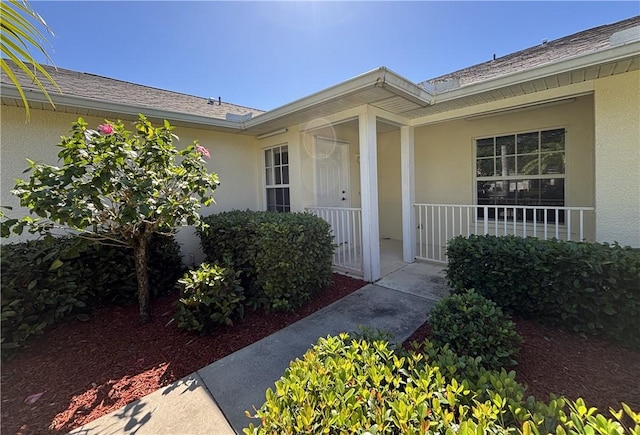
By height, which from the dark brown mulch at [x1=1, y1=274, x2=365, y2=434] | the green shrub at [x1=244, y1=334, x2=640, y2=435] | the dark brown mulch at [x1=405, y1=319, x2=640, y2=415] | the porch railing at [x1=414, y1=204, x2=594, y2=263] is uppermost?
the porch railing at [x1=414, y1=204, x2=594, y2=263]

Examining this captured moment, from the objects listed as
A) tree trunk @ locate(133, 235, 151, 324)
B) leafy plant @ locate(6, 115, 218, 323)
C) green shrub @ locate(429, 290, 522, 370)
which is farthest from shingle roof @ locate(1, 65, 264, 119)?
green shrub @ locate(429, 290, 522, 370)

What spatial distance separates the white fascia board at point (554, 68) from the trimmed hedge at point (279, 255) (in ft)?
9.72

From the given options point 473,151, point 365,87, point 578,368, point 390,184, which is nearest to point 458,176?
point 473,151

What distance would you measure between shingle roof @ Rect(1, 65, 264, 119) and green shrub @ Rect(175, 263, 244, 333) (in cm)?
332

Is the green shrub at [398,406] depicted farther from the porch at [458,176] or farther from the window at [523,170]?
the window at [523,170]

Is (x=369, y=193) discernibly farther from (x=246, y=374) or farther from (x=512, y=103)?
(x=246, y=374)

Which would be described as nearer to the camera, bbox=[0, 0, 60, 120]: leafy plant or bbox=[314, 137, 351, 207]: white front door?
bbox=[0, 0, 60, 120]: leafy plant

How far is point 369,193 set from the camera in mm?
4703

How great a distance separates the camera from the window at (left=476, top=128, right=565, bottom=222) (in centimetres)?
504

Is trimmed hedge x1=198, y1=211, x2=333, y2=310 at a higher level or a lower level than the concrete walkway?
higher

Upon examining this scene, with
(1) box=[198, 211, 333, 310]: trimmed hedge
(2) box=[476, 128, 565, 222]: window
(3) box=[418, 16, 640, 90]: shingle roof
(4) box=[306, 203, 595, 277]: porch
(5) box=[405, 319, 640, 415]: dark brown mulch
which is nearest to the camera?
(5) box=[405, 319, 640, 415]: dark brown mulch

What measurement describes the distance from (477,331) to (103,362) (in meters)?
3.72

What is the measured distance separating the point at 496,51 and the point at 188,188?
8228 mm

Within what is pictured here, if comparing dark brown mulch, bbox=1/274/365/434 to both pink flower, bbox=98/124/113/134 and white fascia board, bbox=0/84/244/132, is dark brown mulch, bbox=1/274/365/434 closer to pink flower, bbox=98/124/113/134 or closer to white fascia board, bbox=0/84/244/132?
pink flower, bbox=98/124/113/134
